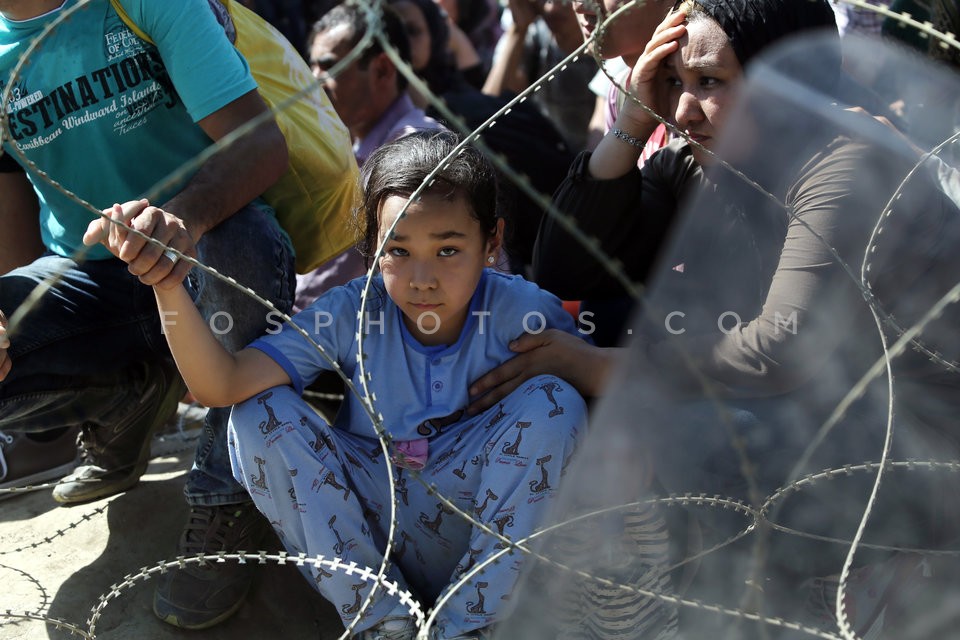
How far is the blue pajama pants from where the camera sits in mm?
1717

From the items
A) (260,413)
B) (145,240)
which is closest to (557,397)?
(260,413)

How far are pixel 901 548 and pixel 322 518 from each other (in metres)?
0.96

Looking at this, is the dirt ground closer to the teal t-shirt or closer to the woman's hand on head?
the woman's hand on head

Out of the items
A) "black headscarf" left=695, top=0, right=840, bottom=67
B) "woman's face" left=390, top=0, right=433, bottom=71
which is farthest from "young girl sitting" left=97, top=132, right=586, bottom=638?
"woman's face" left=390, top=0, right=433, bottom=71

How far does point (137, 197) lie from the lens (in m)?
2.16

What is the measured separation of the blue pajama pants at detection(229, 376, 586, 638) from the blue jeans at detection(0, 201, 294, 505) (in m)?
0.26

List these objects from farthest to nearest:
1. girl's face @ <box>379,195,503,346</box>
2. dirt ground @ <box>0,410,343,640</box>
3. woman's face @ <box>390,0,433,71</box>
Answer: woman's face @ <box>390,0,433,71</box>, dirt ground @ <box>0,410,343,640</box>, girl's face @ <box>379,195,503,346</box>

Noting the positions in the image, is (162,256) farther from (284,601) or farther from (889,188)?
(889,188)

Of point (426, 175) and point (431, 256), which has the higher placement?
point (426, 175)

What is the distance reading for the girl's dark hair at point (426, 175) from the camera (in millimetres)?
1886

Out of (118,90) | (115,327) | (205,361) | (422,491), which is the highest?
(118,90)

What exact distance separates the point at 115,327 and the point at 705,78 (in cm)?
135

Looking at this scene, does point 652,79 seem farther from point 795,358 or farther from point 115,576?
point 115,576

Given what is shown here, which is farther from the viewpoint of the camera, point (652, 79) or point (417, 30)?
point (417, 30)
